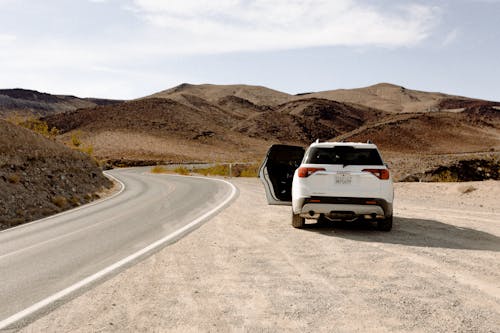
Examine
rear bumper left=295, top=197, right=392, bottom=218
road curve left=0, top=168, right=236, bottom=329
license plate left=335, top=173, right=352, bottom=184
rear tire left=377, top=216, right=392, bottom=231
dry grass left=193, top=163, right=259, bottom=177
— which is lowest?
dry grass left=193, top=163, right=259, bottom=177

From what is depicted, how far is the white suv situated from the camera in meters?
9.51

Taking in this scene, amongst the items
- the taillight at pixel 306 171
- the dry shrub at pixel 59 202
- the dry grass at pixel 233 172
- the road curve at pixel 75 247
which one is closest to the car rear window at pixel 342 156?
the taillight at pixel 306 171

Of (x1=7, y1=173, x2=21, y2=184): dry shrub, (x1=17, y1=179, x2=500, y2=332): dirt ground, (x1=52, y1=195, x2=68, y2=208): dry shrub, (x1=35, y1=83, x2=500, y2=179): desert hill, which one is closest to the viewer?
(x1=17, y1=179, x2=500, y2=332): dirt ground

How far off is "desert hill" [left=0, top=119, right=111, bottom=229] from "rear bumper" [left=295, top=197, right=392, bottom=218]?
10429mm

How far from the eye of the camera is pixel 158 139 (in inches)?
4572

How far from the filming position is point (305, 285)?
6.02m

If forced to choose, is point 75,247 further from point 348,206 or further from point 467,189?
point 467,189

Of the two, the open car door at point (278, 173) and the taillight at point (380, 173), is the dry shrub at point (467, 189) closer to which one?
the open car door at point (278, 173)

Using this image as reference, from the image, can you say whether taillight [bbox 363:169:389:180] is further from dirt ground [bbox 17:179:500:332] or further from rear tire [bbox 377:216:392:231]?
dirt ground [bbox 17:179:500:332]

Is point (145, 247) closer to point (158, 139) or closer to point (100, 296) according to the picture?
point (100, 296)

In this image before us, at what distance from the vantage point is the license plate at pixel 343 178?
959 cm

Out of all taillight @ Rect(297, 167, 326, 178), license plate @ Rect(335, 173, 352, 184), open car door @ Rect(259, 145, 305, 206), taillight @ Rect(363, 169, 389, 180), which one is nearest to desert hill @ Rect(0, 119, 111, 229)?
open car door @ Rect(259, 145, 305, 206)

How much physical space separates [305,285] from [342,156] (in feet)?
15.0

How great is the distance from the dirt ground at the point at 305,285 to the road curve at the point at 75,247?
0.42m
